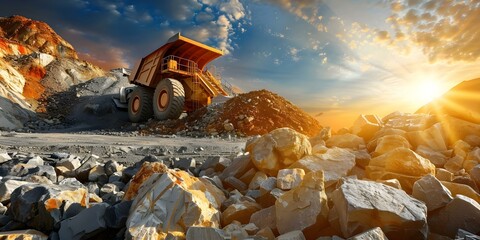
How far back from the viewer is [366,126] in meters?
3.61

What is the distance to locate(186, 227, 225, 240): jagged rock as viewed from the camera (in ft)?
5.08

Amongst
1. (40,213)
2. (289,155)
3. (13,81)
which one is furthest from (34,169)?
(13,81)

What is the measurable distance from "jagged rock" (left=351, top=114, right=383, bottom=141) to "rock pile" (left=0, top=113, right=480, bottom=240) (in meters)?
0.55

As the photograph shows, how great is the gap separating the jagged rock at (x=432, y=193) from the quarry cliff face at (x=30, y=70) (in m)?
14.3

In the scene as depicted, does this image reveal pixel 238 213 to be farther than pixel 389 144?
No

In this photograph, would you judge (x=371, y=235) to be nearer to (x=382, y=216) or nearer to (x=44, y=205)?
(x=382, y=216)

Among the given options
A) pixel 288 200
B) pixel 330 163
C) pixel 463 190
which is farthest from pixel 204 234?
pixel 463 190

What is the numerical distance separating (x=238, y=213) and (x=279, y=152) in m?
0.95

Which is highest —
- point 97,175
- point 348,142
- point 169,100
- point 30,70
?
point 30,70

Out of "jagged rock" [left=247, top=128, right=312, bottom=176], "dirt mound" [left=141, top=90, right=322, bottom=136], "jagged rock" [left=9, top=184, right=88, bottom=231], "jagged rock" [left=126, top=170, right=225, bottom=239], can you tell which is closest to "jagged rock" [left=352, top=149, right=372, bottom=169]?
"jagged rock" [left=247, top=128, right=312, bottom=176]

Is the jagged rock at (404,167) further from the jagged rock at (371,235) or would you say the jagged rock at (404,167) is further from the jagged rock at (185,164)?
the jagged rock at (185,164)

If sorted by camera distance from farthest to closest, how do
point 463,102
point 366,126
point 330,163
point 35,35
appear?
point 35,35 → point 366,126 → point 463,102 → point 330,163

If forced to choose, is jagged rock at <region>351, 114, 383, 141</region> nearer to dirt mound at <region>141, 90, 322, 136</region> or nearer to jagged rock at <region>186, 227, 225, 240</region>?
jagged rock at <region>186, 227, 225, 240</region>

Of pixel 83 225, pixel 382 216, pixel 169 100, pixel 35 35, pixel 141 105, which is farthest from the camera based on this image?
pixel 35 35
